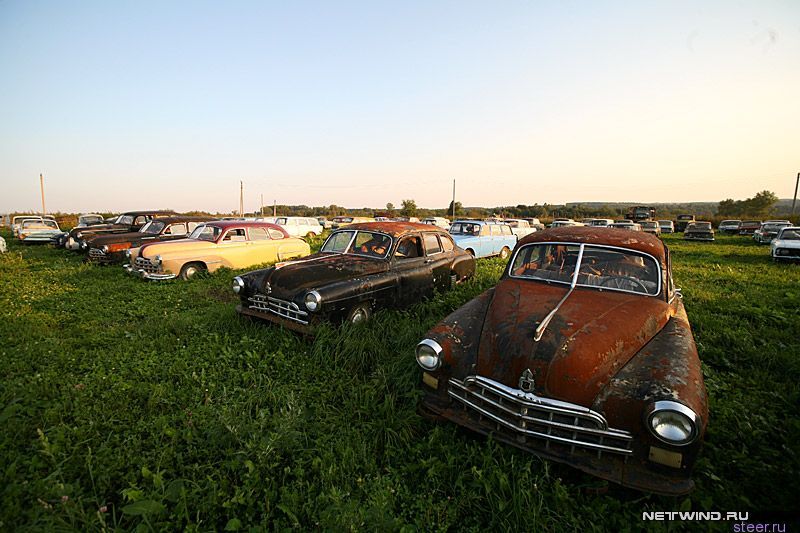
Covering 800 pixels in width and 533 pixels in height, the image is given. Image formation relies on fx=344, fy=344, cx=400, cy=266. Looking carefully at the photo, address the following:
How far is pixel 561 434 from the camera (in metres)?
2.49

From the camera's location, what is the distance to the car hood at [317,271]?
16.6ft

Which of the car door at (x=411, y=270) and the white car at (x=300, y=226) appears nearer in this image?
the car door at (x=411, y=270)

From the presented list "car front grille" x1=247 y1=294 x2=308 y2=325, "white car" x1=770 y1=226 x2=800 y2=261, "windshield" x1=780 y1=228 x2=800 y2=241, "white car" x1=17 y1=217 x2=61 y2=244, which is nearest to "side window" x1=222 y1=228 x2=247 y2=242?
"car front grille" x1=247 y1=294 x2=308 y2=325

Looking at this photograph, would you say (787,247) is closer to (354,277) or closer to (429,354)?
(354,277)

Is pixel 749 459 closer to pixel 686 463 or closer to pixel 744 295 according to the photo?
pixel 686 463

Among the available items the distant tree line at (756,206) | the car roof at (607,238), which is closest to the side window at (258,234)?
the car roof at (607,238)

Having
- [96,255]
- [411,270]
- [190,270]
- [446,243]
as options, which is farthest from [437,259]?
[96,255]

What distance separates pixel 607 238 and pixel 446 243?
365cm

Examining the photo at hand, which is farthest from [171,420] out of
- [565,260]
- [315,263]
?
[565,260]

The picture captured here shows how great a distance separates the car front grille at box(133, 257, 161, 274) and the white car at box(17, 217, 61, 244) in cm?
1322

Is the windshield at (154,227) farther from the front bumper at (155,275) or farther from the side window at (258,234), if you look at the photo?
the side window at (258,234)

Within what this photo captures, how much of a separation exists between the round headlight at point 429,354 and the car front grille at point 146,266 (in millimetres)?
8359

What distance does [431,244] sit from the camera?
6.86 metres

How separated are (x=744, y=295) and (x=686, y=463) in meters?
7.43
